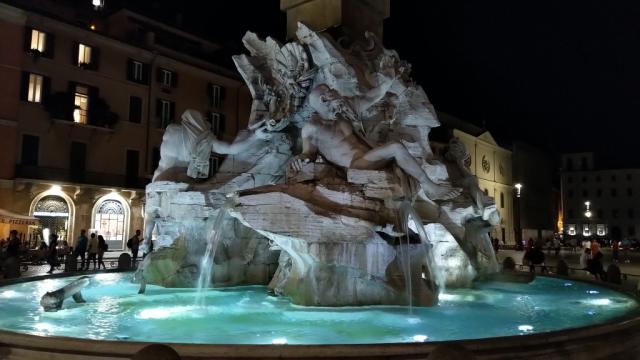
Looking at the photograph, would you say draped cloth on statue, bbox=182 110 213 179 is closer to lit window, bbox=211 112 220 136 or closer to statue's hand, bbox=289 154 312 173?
statue's hand, bbox=289 154 312 173

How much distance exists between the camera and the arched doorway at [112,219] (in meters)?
29.0

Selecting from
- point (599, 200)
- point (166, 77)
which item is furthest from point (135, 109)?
point (599, 200)

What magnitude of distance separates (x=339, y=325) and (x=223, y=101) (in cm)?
3145

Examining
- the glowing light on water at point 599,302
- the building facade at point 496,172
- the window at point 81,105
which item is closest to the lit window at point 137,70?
the window at point 81,105

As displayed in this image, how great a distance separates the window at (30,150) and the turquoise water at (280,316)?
66.0 ft

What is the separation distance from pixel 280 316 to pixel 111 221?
25341 millimetres

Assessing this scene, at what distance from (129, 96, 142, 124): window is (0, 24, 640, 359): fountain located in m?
22.0

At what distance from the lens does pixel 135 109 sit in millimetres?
31875

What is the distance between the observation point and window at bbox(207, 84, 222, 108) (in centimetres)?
3531

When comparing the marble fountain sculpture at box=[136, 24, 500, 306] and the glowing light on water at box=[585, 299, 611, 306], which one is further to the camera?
the glowing light on water at box=[585, 299, 611, 306]

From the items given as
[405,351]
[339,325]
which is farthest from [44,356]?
[339,325]

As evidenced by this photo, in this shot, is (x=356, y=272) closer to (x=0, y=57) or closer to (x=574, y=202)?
(x=0, y=57)

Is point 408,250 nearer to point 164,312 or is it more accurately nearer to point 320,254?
point 320,254

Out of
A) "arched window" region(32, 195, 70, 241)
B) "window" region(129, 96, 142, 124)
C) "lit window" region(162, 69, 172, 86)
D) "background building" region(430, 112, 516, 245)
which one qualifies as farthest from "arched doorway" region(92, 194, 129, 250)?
"background building" region(430, 112, 516, 245)
